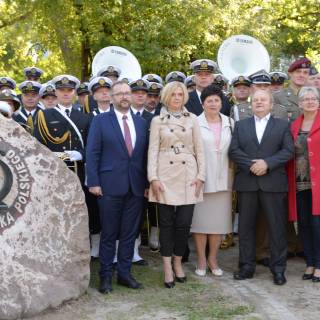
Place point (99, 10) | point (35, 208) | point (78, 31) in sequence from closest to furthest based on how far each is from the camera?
point (35, 208), point (99, 10), point (78, 31)

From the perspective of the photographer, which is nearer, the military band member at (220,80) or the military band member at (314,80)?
the military band member at (314,80)

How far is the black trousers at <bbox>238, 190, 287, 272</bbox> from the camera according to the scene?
5969 mm

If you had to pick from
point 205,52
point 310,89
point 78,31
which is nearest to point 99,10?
point 78,31

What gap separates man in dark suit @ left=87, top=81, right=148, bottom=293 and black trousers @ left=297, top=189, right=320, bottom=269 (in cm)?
160

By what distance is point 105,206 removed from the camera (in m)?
5.61

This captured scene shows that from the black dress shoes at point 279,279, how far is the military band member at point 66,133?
216 cm

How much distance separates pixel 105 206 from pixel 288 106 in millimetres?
2583

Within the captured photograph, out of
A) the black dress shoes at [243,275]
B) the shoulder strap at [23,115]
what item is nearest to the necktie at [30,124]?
the shoulder strap at [23,115]

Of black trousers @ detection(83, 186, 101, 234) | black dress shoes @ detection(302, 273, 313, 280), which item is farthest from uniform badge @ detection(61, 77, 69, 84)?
black dress shoes @ detection(302, 273, 313, 280)

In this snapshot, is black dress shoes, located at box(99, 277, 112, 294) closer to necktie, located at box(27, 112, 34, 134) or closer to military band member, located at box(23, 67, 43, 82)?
necktie, located at box(27, 112, 34, 134)

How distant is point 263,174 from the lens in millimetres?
5895

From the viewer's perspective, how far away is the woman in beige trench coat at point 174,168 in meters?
5.71

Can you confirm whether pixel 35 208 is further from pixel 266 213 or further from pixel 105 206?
pixel 266 213

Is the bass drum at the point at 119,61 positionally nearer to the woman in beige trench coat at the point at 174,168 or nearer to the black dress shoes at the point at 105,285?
the woman in beige trench coat at the point at 174,168
